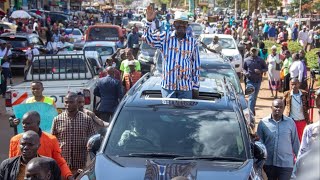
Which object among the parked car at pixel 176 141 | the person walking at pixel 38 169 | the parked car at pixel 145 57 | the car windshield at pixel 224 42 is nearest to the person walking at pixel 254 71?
the parked car at pixel 145 57

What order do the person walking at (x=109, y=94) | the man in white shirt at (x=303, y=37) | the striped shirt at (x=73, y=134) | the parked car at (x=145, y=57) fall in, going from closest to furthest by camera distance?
the striped shirt at (x=73, y=134), the person walking at (x=109, y=94), the parked car at (x=145, y=57), the man in white shirt at (x=303, y=37)

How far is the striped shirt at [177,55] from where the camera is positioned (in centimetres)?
759

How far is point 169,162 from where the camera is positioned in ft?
16.9

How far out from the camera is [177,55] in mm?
7738

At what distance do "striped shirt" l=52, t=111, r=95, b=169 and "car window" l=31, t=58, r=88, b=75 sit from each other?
580 centimetres

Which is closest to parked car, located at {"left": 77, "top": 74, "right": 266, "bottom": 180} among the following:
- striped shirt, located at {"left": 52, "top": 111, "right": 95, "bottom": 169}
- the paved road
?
striped shirt, located at {"left": 52, "top": 111, "right": 95, "bottom": 169}

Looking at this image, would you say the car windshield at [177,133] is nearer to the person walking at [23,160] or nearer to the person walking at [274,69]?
the person walking at [23,160]

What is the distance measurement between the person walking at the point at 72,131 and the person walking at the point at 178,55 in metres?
1.18

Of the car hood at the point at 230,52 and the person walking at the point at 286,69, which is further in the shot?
the car hood at the point at 230,52

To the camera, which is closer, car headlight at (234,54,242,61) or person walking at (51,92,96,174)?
person walking at (51,92,96,174)

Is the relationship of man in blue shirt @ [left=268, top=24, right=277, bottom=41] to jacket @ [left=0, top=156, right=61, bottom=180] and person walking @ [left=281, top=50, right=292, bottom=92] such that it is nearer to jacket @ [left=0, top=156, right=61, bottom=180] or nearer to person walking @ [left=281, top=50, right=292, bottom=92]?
person walking @ [left=281, top=50, right=292, bottom=92]

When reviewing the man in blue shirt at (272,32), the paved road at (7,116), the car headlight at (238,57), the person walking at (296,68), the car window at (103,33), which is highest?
the car window at (103,33)

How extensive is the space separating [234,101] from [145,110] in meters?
0.97

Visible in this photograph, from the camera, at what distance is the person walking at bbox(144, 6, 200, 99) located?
295 inches
